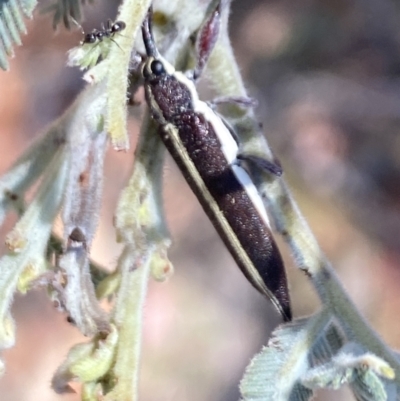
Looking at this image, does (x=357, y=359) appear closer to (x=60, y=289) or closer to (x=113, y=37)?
(x=60, y=289)

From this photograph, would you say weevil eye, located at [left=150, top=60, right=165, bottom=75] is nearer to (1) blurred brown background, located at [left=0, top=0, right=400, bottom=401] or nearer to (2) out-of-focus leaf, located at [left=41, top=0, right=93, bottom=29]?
(2) out-of-focus leaf, located at [left=41, top=0, right=93, bottom=29]

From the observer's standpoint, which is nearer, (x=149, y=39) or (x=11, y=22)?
(x=11, y=22)

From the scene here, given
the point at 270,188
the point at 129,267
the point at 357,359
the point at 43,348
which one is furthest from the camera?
the point at 43,348

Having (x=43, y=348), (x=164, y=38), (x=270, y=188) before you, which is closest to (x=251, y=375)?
(x=270, y=188)

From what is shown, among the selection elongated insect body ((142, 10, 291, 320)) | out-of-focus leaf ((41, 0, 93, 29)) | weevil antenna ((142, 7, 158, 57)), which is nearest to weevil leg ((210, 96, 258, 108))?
elongated insect body ((142, 10, 291, 320))

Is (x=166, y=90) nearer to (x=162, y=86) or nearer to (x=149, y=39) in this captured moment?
(x=162, y=86)

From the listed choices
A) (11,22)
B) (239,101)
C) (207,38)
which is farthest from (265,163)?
(11,22)
